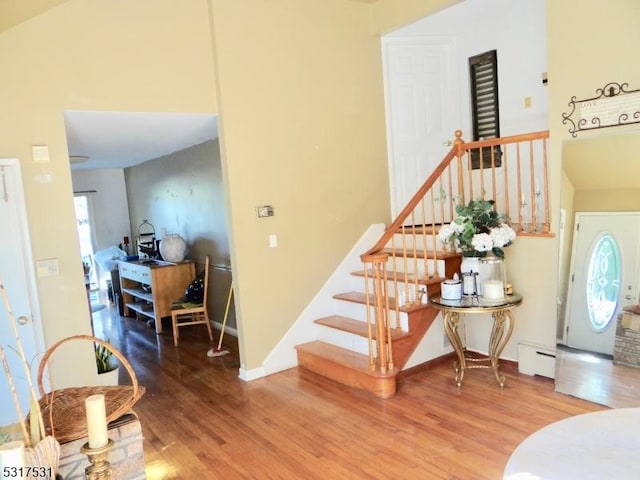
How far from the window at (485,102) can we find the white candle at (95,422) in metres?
4.44

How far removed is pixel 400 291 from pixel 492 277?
0.80m

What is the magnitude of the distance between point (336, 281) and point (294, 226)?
0.72 meters

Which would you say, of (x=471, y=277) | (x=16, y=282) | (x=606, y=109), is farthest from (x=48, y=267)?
(x=606, y=109)

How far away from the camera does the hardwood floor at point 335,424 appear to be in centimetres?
262

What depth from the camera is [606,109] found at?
3.05 metres

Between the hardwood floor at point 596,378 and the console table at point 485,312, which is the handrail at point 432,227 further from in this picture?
the hardwood floor at point 596,378

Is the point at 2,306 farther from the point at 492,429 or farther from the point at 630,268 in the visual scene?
the point at 630,268

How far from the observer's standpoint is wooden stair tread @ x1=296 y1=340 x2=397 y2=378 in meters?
3.55

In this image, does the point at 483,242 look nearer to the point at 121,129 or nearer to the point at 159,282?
the point at 121,129

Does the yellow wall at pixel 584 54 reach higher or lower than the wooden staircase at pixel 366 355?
higher

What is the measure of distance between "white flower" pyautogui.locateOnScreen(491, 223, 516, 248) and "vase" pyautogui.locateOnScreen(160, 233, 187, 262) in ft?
13.5

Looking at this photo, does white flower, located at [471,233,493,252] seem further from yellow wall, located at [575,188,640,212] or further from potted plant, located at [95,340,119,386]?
potted plant, located at [95,340,119,386]

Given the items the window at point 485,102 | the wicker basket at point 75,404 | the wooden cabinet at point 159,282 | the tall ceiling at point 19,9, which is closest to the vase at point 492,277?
the window at point 485,102

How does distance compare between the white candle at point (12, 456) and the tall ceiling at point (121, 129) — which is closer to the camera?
the white candle at point (12, 456)
